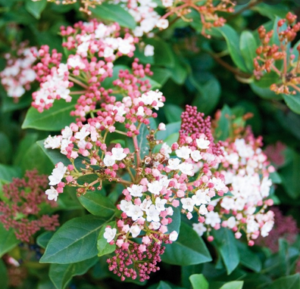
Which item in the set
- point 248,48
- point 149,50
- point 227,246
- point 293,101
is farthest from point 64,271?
point 248,48

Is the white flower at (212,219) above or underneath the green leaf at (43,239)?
above

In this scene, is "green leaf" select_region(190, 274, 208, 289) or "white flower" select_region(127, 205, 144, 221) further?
"green leaf" select_region(190, 274, 208, 289)

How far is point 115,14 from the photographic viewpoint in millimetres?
1721

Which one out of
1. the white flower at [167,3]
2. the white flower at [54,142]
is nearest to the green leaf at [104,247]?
the white flower at [54,142]

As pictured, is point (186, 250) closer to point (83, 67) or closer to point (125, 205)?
point (125, 205)

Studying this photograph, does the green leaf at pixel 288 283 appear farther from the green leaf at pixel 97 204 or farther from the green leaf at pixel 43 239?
the green leaf at pixel 43 239

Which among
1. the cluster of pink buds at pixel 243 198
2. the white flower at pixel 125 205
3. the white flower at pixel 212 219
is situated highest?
the white flower at pixel 125 205

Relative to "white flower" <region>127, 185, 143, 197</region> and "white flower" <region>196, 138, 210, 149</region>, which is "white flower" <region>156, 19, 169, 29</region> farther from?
"white flower" <region>127, 185, 143, 197</region>

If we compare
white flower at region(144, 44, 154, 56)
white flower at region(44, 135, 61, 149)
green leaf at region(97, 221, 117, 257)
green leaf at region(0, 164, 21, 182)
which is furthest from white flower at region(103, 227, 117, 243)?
white flower at region(144, 44, 154, 56)

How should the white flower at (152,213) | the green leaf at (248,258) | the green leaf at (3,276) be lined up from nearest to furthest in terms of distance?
the white flower at (152,213)
the green leaf at (248,258)
the green leaf at (3,276)

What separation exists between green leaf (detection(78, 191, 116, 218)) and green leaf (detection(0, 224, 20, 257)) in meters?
0.49

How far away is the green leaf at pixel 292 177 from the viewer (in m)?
2.35

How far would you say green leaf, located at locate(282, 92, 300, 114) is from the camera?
1.61m

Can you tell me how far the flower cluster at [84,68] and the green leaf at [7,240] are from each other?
56 centimetres
